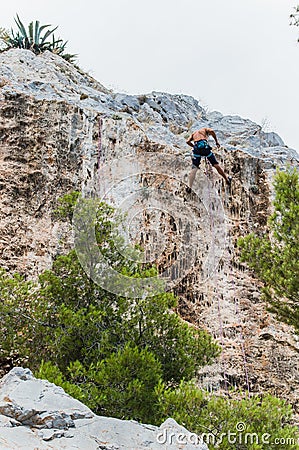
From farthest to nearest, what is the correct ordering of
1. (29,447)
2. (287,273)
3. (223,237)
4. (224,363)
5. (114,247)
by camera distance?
(223,237)
(224,363)
(114,247)
(287,273)
(29,447)

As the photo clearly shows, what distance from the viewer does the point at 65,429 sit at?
186 inches

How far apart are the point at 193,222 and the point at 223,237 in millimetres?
829

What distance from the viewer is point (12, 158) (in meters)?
12.1

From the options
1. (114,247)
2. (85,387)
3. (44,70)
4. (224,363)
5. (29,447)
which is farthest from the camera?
(44,70)

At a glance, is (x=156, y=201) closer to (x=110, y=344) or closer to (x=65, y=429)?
(x=110, y=344)

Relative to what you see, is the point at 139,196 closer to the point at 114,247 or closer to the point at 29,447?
the point at 114,247

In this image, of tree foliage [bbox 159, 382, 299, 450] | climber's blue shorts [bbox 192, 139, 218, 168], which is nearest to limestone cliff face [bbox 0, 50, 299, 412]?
climber's blue shorts [bbox 192, 139, 218, 168]

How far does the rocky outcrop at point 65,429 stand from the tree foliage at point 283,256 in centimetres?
363

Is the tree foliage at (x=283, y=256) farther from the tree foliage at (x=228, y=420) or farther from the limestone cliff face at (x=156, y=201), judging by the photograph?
the limestone cliff face at (x=156, y=201)

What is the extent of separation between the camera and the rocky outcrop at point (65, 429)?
450 centimetres

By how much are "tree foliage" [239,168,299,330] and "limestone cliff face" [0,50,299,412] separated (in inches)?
97.8

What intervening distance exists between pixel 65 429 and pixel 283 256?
15.2ft

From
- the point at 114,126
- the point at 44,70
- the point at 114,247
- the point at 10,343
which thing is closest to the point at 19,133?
the point at 114,126

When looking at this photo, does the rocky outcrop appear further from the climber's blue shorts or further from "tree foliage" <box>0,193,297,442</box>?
the climber's blue shorts
